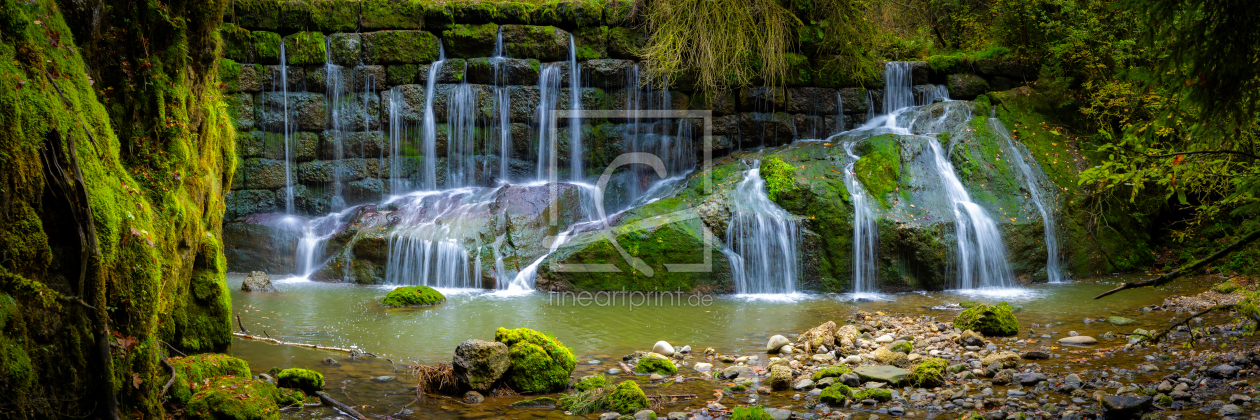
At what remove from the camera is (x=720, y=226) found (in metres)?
10.2

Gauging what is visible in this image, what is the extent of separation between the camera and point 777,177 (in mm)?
10609

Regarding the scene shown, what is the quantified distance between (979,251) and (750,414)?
24.2 feet

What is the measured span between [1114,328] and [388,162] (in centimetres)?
1097

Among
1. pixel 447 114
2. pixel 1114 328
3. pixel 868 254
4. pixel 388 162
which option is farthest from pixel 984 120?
pixel 388 162

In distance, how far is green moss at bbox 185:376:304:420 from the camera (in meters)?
3.96

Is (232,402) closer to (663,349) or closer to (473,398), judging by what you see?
(473,398)

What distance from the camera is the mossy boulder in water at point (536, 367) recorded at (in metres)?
5.08

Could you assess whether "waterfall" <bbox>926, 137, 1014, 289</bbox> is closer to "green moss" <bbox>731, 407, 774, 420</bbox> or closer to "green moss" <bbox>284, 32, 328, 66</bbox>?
"green moss" <bbox>731, 407, 774, 420</bbox>

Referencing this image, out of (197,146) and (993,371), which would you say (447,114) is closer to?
(197,146)

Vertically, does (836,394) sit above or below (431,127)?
below

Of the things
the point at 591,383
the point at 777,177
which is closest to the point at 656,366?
the point at 591,383

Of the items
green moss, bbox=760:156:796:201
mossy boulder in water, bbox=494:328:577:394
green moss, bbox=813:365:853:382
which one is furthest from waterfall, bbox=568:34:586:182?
green moss, bbox=813:365:853:382

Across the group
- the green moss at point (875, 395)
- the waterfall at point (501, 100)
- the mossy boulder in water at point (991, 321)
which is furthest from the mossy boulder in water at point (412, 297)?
the mossy boulder in water at point (991, 321)

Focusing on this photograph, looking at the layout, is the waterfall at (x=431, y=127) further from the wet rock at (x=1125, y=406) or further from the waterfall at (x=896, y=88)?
the wet rock at (x=1125, y=406)
